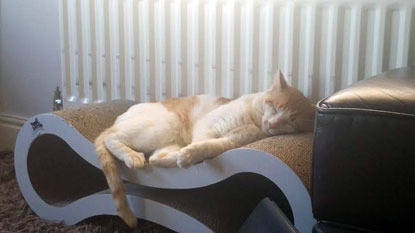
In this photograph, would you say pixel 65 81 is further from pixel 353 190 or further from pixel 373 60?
pixel 353 190

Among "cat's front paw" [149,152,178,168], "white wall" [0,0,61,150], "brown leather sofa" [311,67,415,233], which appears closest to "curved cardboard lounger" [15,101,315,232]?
"cat's front paw" [149,152,178,168]

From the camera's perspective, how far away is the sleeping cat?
4.64 ft

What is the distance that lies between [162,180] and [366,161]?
0.67 m

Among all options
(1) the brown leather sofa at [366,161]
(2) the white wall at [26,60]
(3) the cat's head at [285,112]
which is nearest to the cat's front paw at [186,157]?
(3) the cat's head at [285,112]

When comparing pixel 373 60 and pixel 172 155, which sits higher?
pixel 373 60

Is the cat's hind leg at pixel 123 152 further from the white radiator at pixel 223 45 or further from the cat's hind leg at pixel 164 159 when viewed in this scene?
the white radiator at pixel 223 45

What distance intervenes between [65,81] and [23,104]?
18.9 inches

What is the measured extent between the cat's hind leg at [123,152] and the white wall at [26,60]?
40.4 inches

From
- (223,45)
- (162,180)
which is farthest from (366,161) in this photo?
(223,45)

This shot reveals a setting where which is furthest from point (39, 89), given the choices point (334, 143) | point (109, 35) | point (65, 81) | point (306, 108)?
point (334, 143)

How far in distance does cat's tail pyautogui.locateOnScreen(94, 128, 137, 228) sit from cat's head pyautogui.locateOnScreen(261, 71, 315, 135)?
447 mm

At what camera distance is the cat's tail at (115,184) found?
143cm

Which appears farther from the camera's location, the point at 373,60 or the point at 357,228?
the point at 373,60

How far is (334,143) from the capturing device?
92 cm
